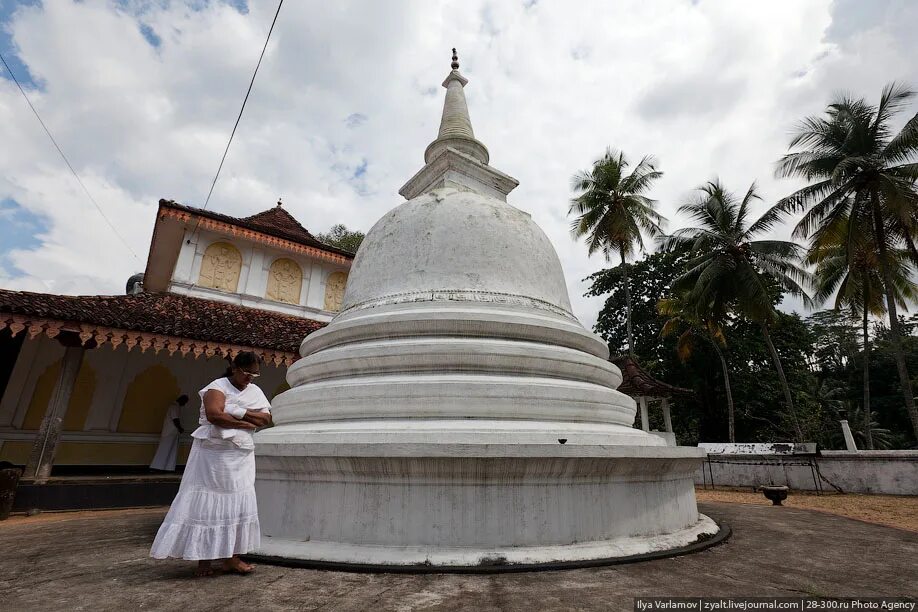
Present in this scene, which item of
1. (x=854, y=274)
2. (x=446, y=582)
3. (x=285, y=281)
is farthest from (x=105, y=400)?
(x=854, y=274)

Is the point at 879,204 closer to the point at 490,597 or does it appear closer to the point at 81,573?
the point at 490,597

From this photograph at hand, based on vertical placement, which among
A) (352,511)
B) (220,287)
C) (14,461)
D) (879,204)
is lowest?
(352,511)

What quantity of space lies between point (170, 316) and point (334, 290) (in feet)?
20.4

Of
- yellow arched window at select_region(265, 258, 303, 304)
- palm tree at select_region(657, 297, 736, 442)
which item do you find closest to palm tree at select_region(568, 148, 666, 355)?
palm tree at select_region(657, 297, 736, 442)

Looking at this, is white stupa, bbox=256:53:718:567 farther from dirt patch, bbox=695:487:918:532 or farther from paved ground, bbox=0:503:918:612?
dirt patch, bbox=695:487:918:532

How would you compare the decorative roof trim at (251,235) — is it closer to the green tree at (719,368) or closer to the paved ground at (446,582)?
the paved ground at (446,582)

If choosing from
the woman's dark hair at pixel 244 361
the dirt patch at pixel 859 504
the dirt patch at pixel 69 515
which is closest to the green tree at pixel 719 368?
the dirt patch at pixel 859 504

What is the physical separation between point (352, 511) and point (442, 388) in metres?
1.25

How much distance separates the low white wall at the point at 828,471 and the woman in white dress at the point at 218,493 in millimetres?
14416

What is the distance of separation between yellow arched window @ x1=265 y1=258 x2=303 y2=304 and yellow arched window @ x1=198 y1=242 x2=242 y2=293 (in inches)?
37.4

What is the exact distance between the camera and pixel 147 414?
12.3 m

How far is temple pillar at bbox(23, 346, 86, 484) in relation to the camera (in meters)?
8.71

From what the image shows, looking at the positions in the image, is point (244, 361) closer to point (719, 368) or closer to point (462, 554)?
point (462, 554)

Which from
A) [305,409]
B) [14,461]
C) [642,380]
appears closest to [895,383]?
[642,380]
